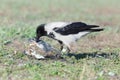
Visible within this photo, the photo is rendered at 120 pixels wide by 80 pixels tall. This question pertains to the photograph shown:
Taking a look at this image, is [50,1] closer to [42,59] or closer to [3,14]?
[3,14]

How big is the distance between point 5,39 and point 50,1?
12826 millimetres

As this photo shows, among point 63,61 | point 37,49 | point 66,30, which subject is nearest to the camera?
point 63,61

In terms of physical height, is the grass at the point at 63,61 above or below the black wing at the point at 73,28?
below

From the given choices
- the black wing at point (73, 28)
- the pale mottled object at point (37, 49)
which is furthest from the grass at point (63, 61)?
the black wing at point (73, 28)

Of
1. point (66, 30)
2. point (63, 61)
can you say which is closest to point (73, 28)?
point (66, 30)

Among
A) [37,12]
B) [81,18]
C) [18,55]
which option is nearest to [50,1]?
[37,12]

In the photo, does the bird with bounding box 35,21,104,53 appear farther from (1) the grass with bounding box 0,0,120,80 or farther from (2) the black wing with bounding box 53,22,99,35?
(1) the grass with bounding box 0,0,120,80

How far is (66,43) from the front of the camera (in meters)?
9.70

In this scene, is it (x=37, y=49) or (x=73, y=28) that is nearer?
(x=37, y=49)

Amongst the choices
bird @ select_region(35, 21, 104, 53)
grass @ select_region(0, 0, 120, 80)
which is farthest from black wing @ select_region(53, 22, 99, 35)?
grass @ select_region(0, 0, 120, 80)

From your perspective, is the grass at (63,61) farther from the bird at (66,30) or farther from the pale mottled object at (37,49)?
the bird at (66,30)

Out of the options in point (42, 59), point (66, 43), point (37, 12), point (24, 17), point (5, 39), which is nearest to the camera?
point (42, 59)

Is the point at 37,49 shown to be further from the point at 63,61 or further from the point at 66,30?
the point at 66,30

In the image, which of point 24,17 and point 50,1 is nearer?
point 24,17
